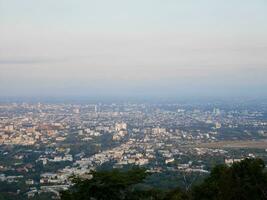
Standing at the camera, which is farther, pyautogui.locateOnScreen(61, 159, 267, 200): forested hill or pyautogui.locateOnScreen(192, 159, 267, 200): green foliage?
pyautogui.locateOnScreen(192, 159, 267, 200): green foliage

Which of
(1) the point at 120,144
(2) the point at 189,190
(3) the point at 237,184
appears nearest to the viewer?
(3) the point at 237,184

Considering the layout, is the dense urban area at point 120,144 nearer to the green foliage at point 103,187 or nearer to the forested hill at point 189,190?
the forested hill at point 189,190

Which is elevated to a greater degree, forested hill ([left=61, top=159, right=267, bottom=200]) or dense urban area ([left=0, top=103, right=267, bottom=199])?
forested hill ([left=61, top=159, right=267, bottom=200])

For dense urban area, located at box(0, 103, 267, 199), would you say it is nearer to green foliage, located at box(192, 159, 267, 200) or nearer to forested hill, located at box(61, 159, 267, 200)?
green foliage, located at box(192, 159, 267, 200)

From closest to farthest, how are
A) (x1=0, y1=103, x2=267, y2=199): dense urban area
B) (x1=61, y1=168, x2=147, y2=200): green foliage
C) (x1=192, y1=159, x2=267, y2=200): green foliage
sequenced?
1. (x1=61, y1=168, x2=147, y2=200): green foliage
2. (x1=192, y1=159, x2=267, y2=200): green foliage
3. (x1=0, y1=103, x2=267, y2=199): dense urban area

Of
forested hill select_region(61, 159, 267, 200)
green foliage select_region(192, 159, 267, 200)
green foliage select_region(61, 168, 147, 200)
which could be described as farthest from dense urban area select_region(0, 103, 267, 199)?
green foliage select_region(61, 168, 147, 200)

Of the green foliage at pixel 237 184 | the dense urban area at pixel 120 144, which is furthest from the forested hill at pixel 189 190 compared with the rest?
the dense urban area at pixel 120 144

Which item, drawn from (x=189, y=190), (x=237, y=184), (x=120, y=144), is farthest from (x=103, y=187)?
(x=120, y=144)

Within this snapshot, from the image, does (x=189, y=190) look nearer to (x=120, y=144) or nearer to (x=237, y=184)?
(x=237, y=184)


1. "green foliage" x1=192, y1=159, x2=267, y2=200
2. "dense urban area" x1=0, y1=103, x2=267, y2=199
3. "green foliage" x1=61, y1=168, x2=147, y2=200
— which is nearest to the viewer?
"green foliage" x1=61, y1=168, x2=147, y2=200
